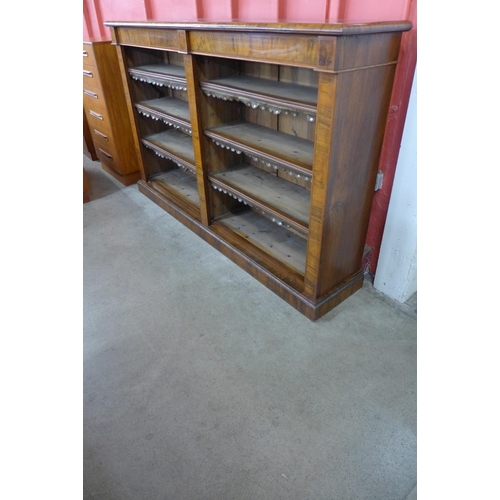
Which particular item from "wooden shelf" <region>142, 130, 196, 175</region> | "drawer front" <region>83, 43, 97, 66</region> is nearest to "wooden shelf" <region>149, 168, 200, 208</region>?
"wooden shelf" <region>142, 130, 196, 175</region>

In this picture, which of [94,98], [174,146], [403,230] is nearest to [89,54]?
[94,98]

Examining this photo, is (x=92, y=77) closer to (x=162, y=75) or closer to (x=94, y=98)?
(x=94, y=98)

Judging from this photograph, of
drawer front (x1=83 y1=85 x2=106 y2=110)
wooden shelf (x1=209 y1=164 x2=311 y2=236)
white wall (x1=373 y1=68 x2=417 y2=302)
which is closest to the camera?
white wall (x1=373 y1=68 x2=417 y2=302)

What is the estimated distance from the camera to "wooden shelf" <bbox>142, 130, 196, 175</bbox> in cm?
270

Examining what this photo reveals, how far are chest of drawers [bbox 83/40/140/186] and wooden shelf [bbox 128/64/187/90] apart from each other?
37 centimetres

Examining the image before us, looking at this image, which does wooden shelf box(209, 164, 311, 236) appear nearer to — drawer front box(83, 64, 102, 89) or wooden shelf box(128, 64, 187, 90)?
wooden shelf box(128, 64, 187, 90)

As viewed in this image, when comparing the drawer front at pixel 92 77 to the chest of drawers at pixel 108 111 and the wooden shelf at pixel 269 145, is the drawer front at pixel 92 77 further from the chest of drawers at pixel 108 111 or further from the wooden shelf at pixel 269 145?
the wooden shelf at pixel 269 145

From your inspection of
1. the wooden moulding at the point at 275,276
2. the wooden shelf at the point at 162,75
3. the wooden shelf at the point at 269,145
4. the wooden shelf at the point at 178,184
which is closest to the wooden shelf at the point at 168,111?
the wooden shelf at the point at 162,75

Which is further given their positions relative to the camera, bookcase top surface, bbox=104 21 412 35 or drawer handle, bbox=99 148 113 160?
drawer handle, bbox=99 148 113 160

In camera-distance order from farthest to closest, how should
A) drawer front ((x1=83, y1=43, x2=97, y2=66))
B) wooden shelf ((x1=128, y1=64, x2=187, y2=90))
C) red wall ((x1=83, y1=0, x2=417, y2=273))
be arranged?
1. drawer front ((x1=83, y1=43, x2=97, y2=66))
2. wooden shelf ((x1=128, y1=64, x2=187, y2=90))
3. red wall ((x1=83, y1=0, x2=417, y2=273))

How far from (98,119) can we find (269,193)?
7.12ft

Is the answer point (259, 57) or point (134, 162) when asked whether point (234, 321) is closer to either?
point (259, 57)

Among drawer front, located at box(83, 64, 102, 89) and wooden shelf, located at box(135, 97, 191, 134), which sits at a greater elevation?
drawer front, located at box(83, 64, 102, 89)

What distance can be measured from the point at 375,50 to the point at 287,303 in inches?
53.1
